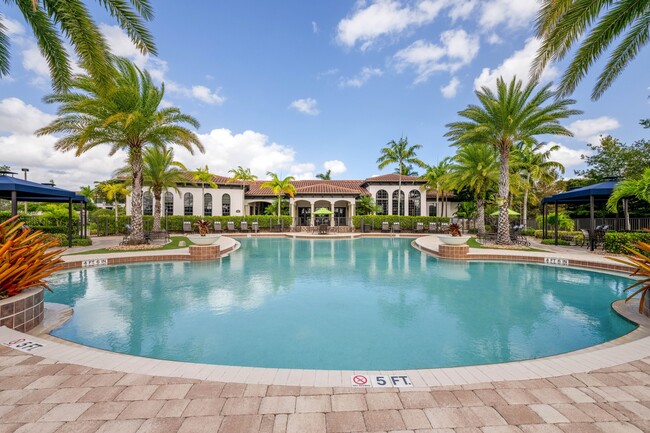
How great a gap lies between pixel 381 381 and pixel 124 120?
16224 millimetres

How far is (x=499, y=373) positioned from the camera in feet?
10.1

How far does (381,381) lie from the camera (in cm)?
298

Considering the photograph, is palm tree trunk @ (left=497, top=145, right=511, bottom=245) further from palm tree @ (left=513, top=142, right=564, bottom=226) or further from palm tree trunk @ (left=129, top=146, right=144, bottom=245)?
palm tree trunk @ (left=129, top=146, right=144, bottom=245)

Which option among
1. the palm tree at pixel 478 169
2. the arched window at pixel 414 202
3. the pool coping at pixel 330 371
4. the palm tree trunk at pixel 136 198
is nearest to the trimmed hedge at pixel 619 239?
the palm tree at pixel 478 169

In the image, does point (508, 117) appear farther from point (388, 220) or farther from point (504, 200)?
point (388, 220)

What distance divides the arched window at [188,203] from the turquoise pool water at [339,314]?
2208 centimetres

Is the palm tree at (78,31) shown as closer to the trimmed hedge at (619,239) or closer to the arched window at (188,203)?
the trimmed hedge at (619,239)

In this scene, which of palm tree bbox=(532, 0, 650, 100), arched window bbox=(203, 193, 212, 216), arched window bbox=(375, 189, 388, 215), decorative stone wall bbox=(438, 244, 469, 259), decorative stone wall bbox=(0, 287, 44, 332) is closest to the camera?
decorative stone wall bbox=(0, 287, 44, 332)

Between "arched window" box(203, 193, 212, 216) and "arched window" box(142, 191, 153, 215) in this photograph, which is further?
"arched window" box(203, 193, 212, 216)

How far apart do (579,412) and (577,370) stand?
95cm

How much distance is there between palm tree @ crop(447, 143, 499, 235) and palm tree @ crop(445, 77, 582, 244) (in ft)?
20.0

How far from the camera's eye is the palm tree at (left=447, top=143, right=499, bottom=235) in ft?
75.4

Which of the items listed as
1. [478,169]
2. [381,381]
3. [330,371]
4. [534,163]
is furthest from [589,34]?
[534,163]

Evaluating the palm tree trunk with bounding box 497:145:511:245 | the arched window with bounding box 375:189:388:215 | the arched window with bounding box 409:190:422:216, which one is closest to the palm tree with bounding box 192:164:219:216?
the arched window with bounding box 375:189:388:215
